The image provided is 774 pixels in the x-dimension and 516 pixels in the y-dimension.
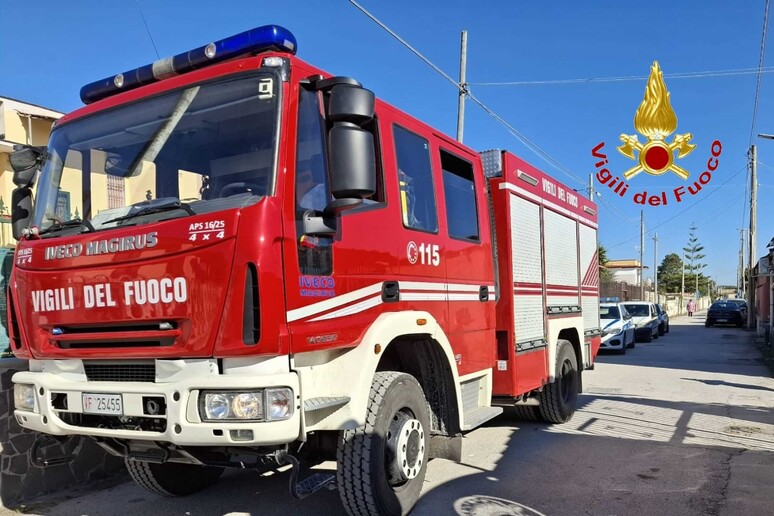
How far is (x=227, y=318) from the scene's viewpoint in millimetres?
3295

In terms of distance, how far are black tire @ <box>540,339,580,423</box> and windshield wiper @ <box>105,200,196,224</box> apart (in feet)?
17.2

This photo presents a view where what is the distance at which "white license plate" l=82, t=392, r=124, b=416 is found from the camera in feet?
11.7

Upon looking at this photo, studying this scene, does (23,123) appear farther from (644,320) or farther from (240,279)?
(644,320)

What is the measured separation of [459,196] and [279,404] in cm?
292

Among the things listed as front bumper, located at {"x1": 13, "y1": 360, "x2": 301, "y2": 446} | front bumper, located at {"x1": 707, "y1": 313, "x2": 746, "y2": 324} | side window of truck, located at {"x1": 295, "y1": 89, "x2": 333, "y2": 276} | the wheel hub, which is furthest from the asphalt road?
front bumper, located at {"x1": 707, "y1": 313, "x2": 746, "y2": 324}

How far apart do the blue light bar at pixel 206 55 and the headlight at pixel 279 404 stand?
6.64 ft

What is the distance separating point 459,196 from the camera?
5.66 m

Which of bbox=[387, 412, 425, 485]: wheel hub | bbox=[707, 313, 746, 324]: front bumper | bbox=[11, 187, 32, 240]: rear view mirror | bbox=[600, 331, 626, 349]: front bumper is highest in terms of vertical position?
bbox=[11, 187, 32, 240]: rear view mirror

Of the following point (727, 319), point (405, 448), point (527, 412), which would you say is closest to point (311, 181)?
point (405, 448)

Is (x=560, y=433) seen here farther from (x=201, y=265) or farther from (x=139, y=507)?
(x=201, y=265)

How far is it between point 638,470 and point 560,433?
1.65 metres

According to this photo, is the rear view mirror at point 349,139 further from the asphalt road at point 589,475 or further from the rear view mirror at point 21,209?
the asphalt road at point 589,475

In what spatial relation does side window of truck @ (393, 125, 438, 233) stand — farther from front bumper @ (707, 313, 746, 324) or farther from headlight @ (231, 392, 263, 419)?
front bumper @ (707, 313, 746, 324)

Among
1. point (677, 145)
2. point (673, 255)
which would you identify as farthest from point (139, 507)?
point (673, 255)
